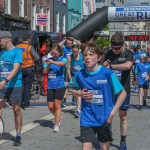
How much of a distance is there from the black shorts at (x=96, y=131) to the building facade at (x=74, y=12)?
40.2m

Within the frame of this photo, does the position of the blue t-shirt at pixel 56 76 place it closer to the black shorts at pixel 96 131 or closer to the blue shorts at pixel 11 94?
the blue shorts at pixel 11 94

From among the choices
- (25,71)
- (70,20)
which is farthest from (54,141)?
(70,20)

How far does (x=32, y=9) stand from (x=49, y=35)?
12.2 m

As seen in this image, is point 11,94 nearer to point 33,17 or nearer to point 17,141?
point 17,141

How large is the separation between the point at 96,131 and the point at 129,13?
17.1 metres

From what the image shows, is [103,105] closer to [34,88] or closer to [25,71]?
[25,71]

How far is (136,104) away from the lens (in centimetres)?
1556

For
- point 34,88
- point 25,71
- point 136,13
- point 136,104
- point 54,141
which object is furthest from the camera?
point 136,13

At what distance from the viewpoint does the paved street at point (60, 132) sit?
885 cm

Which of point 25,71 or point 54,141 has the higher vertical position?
point 25,71

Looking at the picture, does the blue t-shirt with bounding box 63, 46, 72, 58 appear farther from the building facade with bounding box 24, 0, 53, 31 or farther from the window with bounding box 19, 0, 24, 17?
the building facade with bounding box 24, 0, 53, 31

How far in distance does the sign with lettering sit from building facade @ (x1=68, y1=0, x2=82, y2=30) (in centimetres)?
2298

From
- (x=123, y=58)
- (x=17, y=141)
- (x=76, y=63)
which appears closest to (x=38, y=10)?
(x=76, y=63)

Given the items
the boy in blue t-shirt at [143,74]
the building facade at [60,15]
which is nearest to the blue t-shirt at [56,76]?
the boy in blue t-shirt at [143,74]
